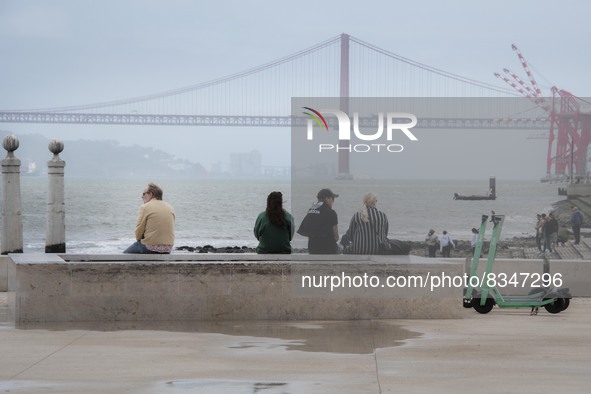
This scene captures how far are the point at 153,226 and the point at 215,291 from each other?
3.74ft

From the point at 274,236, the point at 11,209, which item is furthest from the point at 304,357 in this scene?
the point at 11,209

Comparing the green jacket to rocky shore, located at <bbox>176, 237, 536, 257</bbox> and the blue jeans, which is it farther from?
rocky shore, located at <bbox>176, 237, 536, 257</bbox>

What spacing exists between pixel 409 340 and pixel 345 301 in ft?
4.38

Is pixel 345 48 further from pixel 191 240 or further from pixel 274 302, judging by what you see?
pixel 274 302

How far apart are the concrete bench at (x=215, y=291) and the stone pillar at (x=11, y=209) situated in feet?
9.14

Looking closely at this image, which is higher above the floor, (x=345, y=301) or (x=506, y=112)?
(x=506, y=112)

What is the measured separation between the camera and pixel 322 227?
425 inches

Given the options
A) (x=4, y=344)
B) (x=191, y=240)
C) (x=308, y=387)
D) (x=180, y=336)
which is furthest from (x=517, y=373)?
(x=191, y=240)

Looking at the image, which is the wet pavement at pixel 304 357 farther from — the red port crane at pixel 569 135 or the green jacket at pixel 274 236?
the red port crane at pixel 569 135

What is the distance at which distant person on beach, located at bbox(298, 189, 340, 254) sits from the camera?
10711 mm

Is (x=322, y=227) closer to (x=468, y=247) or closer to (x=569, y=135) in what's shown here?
(x=468, y=247)

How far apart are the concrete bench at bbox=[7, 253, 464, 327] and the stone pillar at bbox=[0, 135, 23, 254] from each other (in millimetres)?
2785

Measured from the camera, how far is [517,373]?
7016 mm

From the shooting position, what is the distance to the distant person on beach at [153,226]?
10.4m
